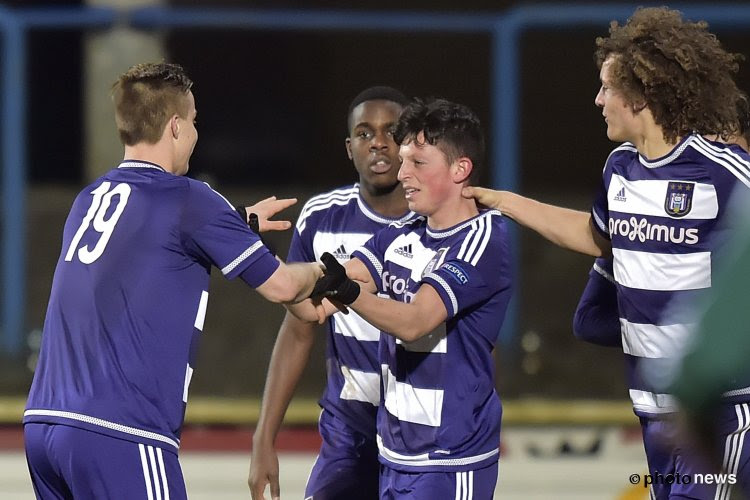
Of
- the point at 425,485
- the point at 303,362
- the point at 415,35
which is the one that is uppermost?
the point at 415,35

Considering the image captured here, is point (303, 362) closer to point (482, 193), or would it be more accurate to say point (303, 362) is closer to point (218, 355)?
point (482, 193)

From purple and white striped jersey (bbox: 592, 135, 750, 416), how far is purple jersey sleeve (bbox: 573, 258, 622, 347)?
0.74 feet

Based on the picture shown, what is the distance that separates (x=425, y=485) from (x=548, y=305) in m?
3.15

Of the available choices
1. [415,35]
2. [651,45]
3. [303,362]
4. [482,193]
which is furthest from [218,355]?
[415,35]

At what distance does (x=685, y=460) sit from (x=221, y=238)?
3.90ft

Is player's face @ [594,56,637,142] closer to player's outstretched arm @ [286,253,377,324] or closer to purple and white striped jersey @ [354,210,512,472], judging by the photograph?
purple and white striped jersey @ [354,210,512,472]

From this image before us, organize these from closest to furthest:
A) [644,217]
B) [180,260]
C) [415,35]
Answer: [180,260] → [644,217] → [415,35]

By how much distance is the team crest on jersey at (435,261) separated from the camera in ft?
9.50

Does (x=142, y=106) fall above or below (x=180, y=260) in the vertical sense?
above

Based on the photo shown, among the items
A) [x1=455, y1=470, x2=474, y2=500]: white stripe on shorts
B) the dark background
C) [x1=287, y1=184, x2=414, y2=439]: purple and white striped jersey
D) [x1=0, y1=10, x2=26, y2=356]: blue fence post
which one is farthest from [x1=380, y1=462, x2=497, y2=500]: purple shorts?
the dark background

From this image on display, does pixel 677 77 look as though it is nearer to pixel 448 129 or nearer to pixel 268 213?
pixel 448 129

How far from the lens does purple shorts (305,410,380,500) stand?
130 inches

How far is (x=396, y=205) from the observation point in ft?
11.1

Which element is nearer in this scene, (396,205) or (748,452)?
(748,452)
